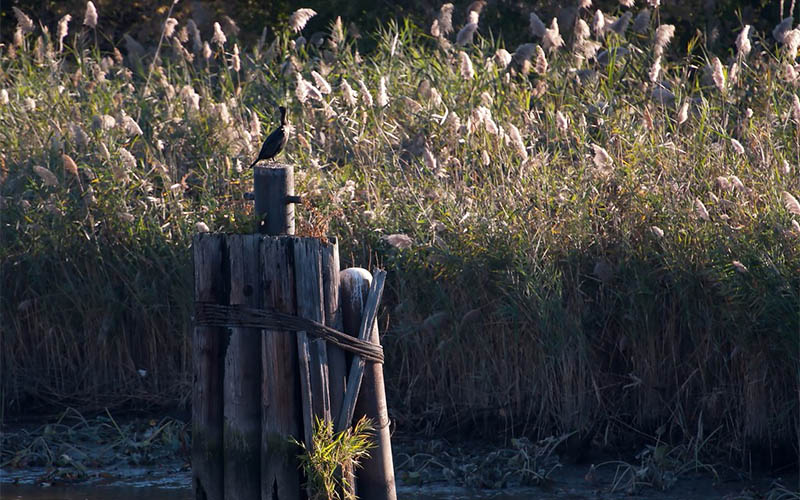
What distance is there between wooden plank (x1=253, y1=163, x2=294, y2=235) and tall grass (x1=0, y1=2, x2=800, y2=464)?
3.68ft

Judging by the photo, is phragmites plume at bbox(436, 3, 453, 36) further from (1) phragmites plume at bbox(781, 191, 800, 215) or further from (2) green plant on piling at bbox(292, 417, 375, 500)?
(2) green plant on piling at bbox(292, 417, 375, 500)

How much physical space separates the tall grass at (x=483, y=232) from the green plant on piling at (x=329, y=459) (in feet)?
5.83

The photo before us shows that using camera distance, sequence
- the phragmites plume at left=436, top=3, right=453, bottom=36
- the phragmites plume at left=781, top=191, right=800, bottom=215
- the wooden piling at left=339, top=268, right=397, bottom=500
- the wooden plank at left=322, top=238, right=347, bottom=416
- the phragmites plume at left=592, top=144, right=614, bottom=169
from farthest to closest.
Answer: the phragmites plume at left=436, top=3, right=453, bottom=36, the phragmites plume at left=592, top=144, right=614, bottom=169, the phragmites plume at left=781, top=191, right=800, bottom=215, the wooden piling at left=339, top=268, right=397, bottom=500, the wooden plank at left=322, top=238, right=347, bottom=416

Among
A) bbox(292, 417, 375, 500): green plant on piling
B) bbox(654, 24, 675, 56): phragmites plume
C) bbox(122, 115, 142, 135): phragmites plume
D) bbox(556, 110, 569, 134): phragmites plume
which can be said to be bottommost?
bbox(292, 417, 375, 500): green plant on piling

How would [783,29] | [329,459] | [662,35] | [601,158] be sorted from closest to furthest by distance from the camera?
[329,459] → [601,158] → [783,29] → [662,35]

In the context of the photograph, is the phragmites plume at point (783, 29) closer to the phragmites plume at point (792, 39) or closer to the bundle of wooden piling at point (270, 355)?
the phragmites plume at point (792, 39)

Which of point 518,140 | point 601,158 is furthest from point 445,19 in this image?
point 601,158

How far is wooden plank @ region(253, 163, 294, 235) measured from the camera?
16.6 ft

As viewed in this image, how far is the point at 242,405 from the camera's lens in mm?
4832

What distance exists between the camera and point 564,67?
33.9ft

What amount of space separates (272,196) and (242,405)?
1.00m

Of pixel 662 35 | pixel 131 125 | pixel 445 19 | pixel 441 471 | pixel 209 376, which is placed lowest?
pixel 441 471

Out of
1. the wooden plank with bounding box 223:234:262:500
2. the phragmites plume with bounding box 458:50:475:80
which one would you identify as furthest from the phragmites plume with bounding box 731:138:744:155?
the wooden plank with bounding box 223:234:262:500

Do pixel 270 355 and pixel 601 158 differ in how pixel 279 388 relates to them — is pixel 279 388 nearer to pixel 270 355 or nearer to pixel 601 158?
pixel 270 355
